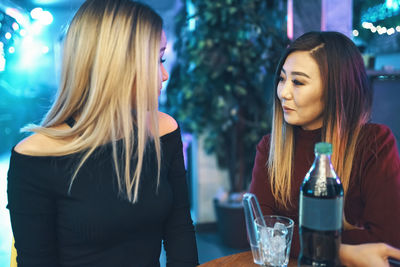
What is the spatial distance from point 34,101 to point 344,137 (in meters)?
4.20

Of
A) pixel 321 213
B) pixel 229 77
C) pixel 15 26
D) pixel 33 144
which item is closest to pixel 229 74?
pixel 229 77

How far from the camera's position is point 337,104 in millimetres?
1254

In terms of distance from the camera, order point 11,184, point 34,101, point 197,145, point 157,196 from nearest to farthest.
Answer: point 11,184 → point 157,196 → point 197,145 → point 34,101

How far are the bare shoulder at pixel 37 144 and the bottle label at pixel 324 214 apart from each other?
760 mm

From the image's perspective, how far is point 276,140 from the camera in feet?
4.47

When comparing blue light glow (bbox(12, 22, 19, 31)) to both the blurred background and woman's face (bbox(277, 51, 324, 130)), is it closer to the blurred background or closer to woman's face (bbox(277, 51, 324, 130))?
the blurred background

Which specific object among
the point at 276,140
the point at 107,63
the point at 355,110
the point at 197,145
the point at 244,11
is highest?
the point at 244,11

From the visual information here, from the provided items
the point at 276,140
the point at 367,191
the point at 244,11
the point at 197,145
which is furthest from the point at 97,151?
the point at 197,145

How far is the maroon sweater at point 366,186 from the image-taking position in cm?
109

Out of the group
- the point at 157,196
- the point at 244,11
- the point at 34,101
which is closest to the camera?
the point at 157,196

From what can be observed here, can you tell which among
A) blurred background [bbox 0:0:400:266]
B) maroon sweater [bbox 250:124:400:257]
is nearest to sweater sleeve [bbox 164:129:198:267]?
maroon sweater [bbox 250:124:400:257]

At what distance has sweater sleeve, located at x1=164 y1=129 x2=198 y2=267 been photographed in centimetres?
125

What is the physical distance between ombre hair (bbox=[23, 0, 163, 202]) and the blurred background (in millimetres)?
1479

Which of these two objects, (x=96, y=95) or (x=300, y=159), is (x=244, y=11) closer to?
(x=300, y=159)
